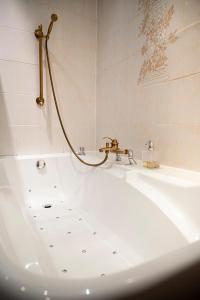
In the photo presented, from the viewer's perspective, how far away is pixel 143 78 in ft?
4.25

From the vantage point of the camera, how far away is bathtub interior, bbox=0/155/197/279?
646 mm

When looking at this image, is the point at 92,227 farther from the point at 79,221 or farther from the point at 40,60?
the point at 40,60

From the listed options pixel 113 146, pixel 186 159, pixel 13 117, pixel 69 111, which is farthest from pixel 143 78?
pixel 13 117

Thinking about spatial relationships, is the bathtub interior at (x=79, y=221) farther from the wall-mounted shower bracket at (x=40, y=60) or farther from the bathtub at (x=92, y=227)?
the wall-mounted shower bracket at (x=40, y=60)

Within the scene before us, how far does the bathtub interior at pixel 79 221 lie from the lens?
2.12 feet

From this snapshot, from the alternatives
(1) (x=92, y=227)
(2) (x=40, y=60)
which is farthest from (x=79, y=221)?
(2) (x=40, y=60)

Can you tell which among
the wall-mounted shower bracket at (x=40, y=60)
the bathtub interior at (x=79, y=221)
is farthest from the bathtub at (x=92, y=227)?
the wall-mounted shower bracket at (x=40, y=60)

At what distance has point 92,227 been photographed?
1198 mm

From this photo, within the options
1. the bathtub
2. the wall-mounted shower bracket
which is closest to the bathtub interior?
the bathtub

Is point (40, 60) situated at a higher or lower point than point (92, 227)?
higher

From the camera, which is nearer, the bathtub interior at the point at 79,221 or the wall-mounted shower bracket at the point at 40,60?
the bathtub interior at the point at 79,221

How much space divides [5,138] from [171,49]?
1.27 meters

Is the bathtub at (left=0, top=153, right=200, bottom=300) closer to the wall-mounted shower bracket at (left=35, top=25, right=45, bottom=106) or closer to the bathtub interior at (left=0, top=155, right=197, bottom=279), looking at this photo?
the bathtub interior at (left=0, top=155, right=197, bottom=279)

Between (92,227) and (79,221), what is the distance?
0.11m
